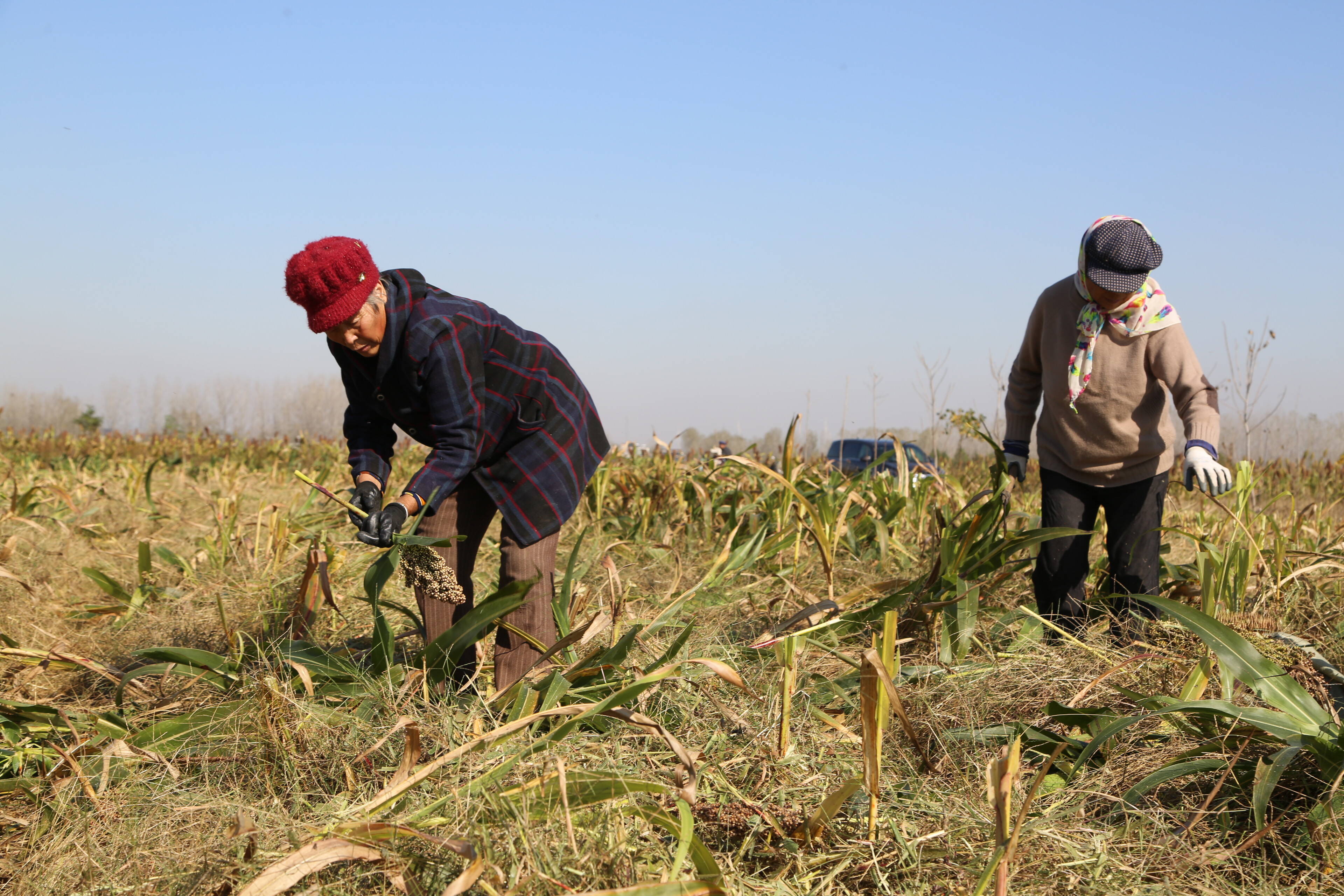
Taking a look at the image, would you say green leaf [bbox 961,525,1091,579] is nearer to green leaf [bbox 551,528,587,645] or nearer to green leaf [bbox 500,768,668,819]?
green leaf [bbox 551,528,587,645]

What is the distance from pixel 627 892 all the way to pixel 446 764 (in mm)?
605

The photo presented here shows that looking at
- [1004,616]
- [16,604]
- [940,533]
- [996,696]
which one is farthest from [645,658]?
[16,604]

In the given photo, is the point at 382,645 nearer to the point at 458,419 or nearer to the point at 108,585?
the point at 458,419

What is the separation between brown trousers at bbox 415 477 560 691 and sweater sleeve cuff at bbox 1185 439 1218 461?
2000mm

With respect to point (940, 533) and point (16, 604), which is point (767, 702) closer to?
point (940, 533)

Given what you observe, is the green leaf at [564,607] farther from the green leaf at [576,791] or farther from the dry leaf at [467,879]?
the dry leaf at [467,879]

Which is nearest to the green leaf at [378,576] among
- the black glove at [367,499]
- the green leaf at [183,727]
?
the black glove at [367,499]

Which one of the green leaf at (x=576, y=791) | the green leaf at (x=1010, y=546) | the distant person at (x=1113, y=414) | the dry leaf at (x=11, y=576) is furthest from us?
the dry leaf at (x=11, y=576)

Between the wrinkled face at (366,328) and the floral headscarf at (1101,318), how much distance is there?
215 centimetres

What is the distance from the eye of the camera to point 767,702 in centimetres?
230

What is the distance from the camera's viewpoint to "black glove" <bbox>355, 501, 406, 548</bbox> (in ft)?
6.70

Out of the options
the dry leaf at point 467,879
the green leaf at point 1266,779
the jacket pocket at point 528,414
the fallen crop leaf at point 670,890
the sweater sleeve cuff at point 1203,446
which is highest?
the jacket pocket at point 528,414

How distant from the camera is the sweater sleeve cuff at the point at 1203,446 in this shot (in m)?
2.72

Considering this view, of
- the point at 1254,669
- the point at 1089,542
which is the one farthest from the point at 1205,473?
the point at 1254,669
